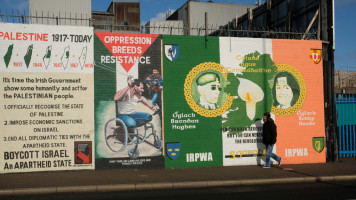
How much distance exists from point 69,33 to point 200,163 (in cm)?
626

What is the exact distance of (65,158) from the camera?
40.6 feet

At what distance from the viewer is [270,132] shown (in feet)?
43.3

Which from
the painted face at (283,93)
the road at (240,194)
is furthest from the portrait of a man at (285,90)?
the road at (240,194)

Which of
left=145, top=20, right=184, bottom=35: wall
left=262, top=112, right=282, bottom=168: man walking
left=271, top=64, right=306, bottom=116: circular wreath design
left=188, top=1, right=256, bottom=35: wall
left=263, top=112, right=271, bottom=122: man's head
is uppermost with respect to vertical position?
left=188, top=1, right=256, bottom=35: wall

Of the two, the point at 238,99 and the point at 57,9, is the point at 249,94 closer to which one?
the point at 238,99

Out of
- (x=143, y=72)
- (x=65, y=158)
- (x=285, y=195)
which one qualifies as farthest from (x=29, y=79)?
(x=285, y=195)

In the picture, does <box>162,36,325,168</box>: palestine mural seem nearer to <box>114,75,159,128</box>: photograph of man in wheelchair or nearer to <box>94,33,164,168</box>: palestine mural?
<box>94,33,164,168</box>: palestine mural

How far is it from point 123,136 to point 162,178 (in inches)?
102

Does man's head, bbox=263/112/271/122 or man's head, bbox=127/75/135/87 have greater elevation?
man's head, bbox=127/75/135/87

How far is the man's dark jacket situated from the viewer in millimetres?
13164

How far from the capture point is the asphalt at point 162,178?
9641 millimetres

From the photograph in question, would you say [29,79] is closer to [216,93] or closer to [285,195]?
[216,93]

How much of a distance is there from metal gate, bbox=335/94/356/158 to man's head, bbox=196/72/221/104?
5.68 m

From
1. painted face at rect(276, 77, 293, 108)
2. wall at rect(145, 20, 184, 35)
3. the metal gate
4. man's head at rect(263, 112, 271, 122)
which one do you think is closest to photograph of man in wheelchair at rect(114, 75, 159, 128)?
wall at rect(145, 20, 184, 35)
